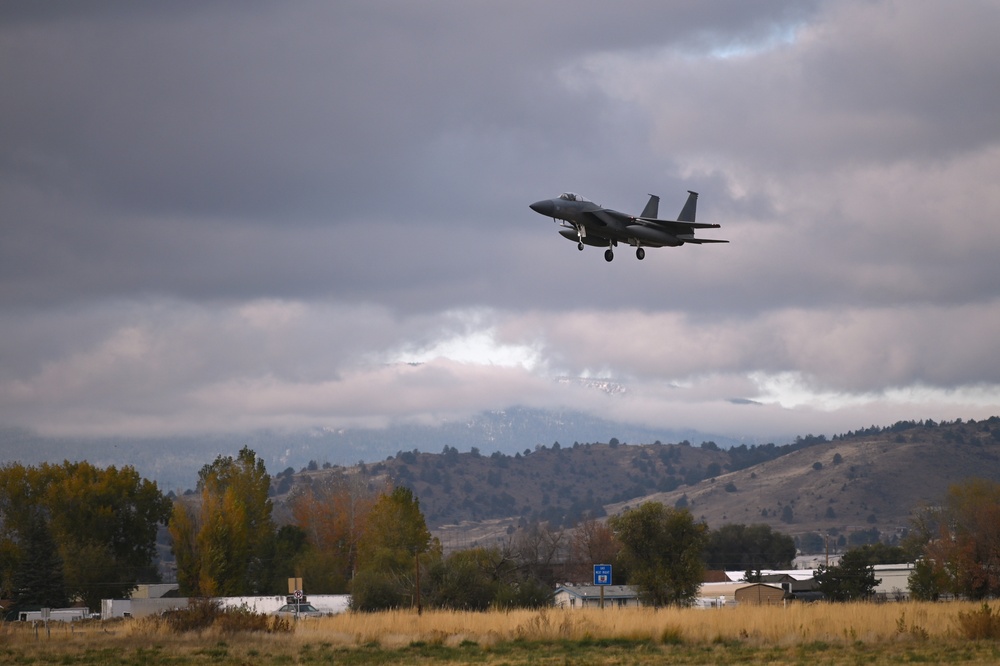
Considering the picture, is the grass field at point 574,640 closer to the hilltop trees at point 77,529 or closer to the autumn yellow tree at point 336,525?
the hilltop trees at point 77,529

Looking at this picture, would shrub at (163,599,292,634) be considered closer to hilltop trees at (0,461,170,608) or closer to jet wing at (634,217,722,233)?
jet wing at (634,217,722,233)

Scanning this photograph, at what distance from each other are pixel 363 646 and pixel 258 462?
6637 centimetres

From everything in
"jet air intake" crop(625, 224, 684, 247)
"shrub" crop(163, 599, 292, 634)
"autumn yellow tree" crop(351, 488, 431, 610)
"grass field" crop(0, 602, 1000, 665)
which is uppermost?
"jet air intake" crop(625, 224, 684, 247)

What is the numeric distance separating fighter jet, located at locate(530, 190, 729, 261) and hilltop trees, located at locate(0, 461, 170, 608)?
2299 inches

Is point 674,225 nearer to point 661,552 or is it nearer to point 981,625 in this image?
point 981,625

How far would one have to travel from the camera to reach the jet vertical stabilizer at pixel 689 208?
6400cm

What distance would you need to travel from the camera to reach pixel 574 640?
46.7 meters

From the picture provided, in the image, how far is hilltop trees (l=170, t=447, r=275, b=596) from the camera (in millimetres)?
91812

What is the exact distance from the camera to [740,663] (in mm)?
36812

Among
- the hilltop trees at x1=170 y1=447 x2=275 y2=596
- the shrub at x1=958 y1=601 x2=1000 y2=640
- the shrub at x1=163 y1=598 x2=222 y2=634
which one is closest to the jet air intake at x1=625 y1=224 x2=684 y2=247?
the shrub at x1=958 y1=601 x2=1000 y2=640

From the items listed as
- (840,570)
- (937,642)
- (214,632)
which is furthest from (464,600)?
(840,570)

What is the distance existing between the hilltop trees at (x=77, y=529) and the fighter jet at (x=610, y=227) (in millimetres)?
58391

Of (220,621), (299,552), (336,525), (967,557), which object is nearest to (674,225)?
(220,621)

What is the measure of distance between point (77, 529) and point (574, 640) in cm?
6512
